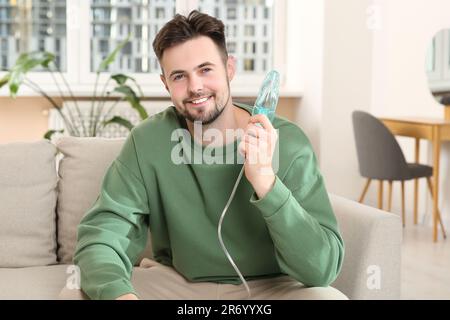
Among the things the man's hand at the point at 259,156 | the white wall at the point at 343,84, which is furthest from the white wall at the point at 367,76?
the man's hand at the point at 259,156

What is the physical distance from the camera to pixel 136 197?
1836 millimetres

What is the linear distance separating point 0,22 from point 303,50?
2.13m

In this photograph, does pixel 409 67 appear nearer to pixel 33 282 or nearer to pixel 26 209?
pixel 26 209

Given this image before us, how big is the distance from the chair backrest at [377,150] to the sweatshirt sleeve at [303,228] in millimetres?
2957

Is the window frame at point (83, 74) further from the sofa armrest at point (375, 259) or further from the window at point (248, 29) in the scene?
the sofa armrest at point (375, 259)

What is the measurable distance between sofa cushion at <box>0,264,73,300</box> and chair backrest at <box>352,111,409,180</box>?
286 centimetres

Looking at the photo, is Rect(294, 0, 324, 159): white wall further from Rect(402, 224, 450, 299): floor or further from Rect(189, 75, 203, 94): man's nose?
Rect(189, 75, 203, 94): man's nose

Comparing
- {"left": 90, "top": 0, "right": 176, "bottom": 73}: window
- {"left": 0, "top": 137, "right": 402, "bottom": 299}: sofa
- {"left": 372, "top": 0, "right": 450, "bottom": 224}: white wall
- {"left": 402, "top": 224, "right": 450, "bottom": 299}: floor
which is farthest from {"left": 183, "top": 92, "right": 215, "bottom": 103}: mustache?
{"left": 90, "top": 0, "right": 176, "bottom": 73}: window

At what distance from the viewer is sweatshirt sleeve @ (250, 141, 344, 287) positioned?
1.61 metres

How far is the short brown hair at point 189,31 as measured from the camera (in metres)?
1.79

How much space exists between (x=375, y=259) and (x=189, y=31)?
71 cm

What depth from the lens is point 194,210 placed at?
71.6 inches

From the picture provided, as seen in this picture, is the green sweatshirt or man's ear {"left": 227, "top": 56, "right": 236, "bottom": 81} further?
man's ear {"left": 227, "top": 56, "right": 236, "bottom": 81}

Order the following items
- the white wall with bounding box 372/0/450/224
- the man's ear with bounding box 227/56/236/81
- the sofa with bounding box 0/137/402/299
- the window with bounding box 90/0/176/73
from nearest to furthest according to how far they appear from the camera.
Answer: the man's ear with bounding box 227/56/236/81 < the sofa with bounding box 0/137/402/299 < the white wall with bounding box 372/0/450/224 < the window with bounding box 90/0/176/73
